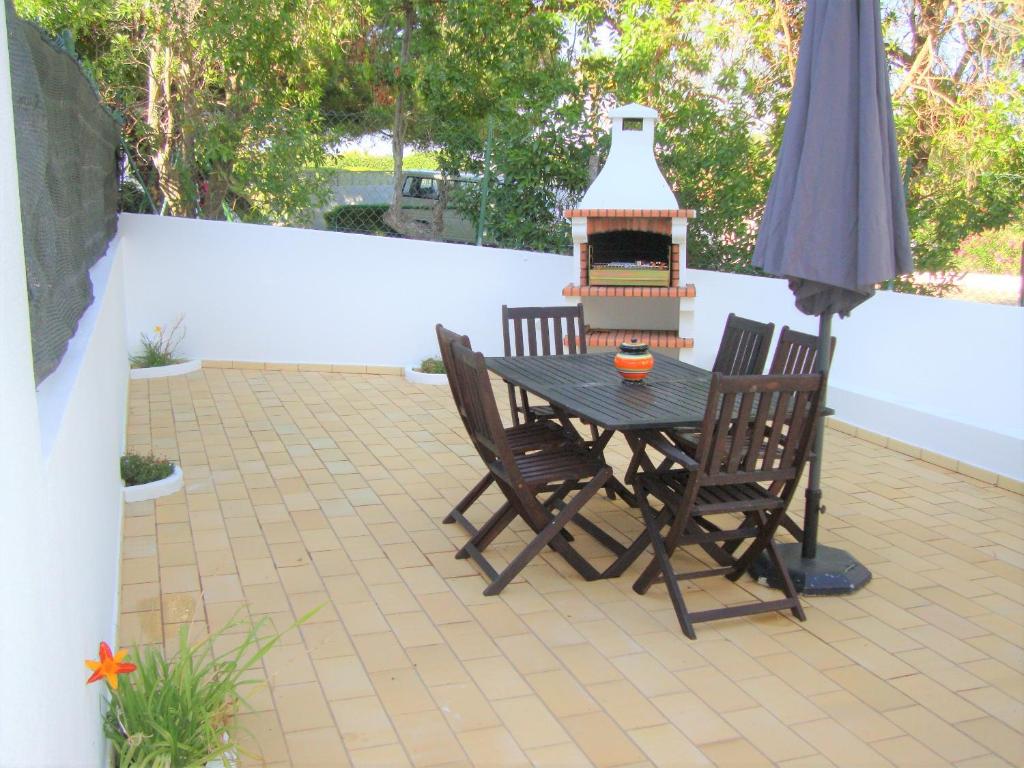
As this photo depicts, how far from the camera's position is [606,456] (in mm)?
6059

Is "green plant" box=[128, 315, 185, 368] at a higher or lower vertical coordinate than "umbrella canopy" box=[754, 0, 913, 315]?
lower

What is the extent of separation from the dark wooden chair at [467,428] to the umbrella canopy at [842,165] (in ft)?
4.31

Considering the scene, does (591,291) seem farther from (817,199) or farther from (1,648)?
(1,648)

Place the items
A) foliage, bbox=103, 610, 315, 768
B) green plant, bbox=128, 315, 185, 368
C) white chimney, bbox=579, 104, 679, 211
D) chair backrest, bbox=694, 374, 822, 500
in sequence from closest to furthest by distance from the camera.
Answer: foliage, bbox=103, 610, 315, 768 → chair backrest, bbox=694, 374, 822, 500 → white chimney, bbox=579, 104, 679, 211 → green plant, bbox=128, 315, 185, 368

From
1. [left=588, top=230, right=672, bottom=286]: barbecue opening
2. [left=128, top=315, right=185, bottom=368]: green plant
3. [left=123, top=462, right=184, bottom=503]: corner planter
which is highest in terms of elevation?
[left=588, top=230, right=672, bottom=286]: barbecue opening

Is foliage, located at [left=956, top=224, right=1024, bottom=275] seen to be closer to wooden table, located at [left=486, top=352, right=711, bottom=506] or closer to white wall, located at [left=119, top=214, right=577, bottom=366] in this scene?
A: white wall, located at [left=119, top=214, right=577, bottom=366]

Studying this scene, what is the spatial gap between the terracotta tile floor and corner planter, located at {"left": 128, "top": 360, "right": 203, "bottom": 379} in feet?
7.33

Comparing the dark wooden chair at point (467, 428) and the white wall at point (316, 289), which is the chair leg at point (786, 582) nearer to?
the dark wooden chair at point (467, 428)

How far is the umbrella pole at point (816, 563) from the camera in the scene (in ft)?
13.4

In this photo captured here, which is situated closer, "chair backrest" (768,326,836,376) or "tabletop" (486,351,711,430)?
"tabletop" (486,351,711,430)

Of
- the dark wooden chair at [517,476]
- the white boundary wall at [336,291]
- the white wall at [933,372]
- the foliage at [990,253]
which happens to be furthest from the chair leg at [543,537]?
the foliage at [990,253]

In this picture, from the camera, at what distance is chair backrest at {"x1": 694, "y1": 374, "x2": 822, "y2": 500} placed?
3.54 m

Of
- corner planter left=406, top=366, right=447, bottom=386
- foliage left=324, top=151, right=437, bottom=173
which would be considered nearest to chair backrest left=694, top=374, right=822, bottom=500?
corner planter left=406, top=366, right=447, bottom=386

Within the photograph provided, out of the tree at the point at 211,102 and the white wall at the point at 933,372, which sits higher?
the tree at the point at 211,102
